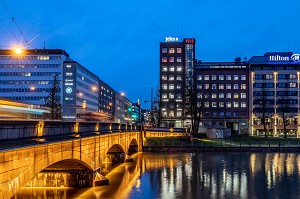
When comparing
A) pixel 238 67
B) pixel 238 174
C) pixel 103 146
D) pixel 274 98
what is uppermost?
pixel 238 67

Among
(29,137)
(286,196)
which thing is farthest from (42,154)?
(286,196)

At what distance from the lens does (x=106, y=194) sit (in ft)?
132

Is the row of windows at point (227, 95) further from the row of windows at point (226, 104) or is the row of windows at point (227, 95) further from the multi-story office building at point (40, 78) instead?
the multi-story office building at point (40, 78)

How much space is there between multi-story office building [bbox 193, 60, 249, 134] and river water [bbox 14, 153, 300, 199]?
105m

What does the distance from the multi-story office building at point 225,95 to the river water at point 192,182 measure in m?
105

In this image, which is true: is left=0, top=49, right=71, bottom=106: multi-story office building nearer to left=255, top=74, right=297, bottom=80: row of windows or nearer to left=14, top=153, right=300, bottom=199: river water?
left=255, top=74, right=297, bottom=80: row of windows

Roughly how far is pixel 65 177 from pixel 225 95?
139m

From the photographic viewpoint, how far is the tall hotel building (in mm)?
174875

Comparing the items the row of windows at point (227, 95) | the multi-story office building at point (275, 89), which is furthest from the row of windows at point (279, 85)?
the row of windows at point (227, 95)

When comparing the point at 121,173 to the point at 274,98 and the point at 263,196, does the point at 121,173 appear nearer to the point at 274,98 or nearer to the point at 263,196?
the point at 263,196

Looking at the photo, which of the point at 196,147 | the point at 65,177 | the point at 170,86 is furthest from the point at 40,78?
the point at 65,177

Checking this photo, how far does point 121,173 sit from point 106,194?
715 inches

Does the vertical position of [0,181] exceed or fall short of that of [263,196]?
it exceeds it

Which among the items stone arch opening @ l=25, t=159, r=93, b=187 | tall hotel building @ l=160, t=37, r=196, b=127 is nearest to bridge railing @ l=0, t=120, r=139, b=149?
stone arch opening @ l=25, t=159, r=93, b=187
